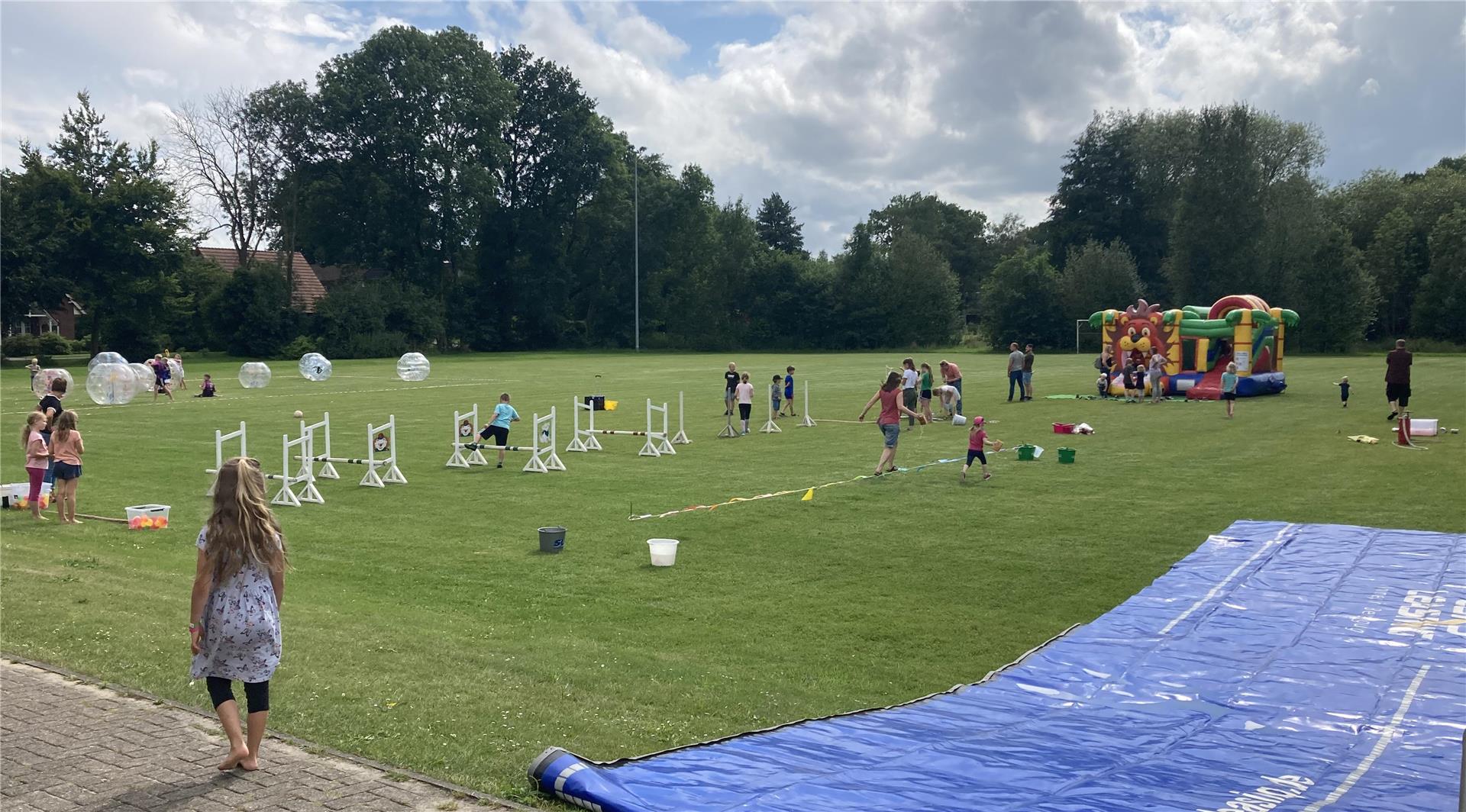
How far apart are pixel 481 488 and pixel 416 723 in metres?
11.6

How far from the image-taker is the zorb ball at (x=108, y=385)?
3372cm

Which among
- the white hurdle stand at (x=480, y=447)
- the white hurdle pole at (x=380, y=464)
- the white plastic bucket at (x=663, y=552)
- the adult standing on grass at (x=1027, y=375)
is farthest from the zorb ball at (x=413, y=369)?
the white plastic bucket at (x=663, y=552)

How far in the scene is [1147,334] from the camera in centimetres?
3619

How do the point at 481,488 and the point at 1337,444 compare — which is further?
the point at 1337,444

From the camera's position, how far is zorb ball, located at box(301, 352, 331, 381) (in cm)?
4759

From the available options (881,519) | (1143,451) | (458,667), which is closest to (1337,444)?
(1143,451)

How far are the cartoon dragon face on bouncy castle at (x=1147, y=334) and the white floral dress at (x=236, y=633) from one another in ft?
115

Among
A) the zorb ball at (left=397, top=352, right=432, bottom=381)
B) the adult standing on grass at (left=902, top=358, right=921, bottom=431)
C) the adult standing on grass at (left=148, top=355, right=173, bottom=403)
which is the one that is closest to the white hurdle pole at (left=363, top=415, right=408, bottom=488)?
the adult standing on grass at (left=902, top=358, right=921, bottom=431)

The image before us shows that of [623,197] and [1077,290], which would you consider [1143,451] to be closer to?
[1077,290]

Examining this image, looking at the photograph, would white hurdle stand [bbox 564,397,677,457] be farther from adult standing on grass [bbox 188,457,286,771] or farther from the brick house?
the brick house

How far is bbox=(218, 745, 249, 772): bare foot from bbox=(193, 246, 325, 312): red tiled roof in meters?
74.0

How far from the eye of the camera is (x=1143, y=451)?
21844 millimetres

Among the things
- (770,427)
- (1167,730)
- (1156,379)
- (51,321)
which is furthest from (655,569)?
(51,321)

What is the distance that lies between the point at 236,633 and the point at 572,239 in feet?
282
